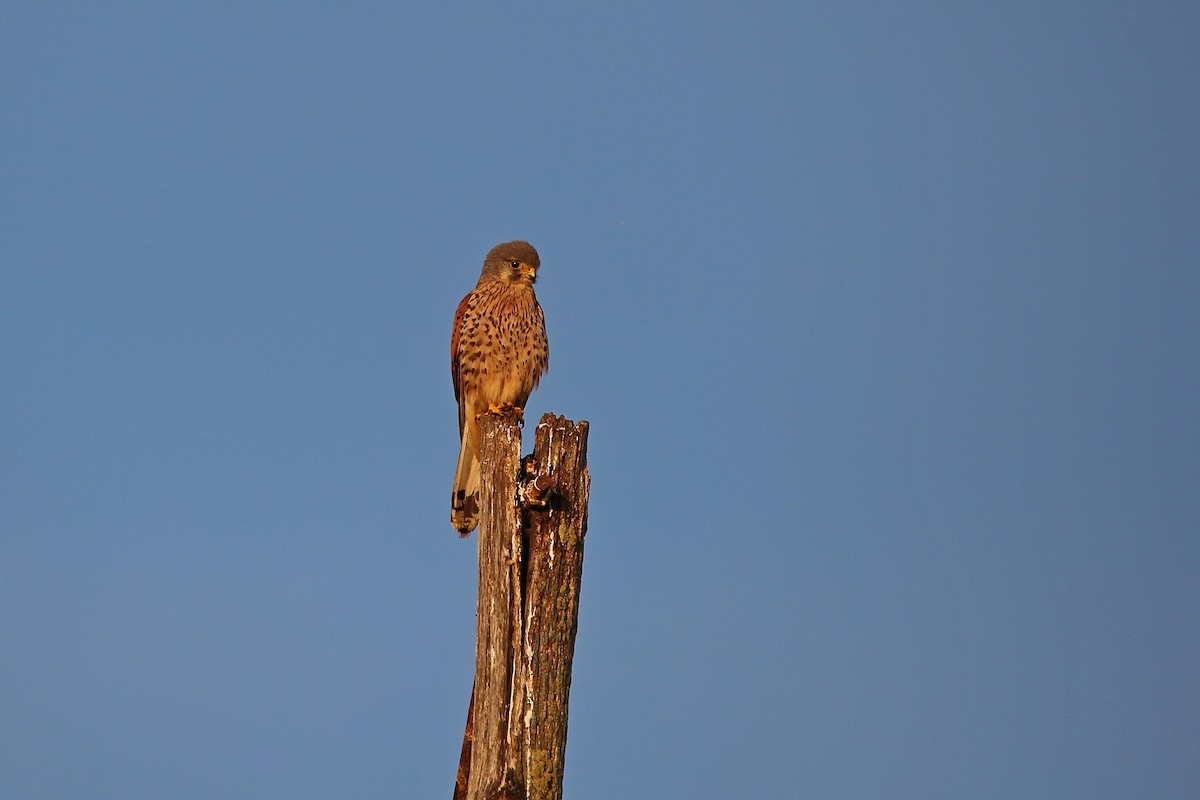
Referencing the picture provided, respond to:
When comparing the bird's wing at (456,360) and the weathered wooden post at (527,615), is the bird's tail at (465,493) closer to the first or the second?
the bird's wing at (456,360)

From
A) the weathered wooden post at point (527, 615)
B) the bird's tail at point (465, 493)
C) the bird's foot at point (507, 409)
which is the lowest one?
the weathered wooden post at point (527, 615)

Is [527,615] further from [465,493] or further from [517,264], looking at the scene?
[517,264]

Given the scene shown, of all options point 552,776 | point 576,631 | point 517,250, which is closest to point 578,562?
point 576,631

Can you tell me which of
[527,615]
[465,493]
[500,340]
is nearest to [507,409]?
[500,340]

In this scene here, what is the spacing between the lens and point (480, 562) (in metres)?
4.84

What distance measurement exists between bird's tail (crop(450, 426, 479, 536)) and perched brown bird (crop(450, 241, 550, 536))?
0.63 feet

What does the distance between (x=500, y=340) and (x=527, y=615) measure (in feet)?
9.78

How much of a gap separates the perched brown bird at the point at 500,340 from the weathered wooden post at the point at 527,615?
2344 millimetres

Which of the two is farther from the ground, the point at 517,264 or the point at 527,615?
the point at 517,264

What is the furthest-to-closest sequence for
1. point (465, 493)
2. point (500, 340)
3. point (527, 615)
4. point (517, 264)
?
point (517, 264), point (500, 340), point (465, 493), point (527, 615)

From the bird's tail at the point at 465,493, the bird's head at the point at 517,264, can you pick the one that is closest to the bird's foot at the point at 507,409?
the bird's tail at the point at 465,493

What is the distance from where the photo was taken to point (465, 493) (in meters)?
6.68

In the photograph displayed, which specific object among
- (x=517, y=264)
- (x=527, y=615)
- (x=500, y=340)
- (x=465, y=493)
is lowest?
(x=527, y=615)

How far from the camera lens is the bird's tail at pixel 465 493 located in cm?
651
